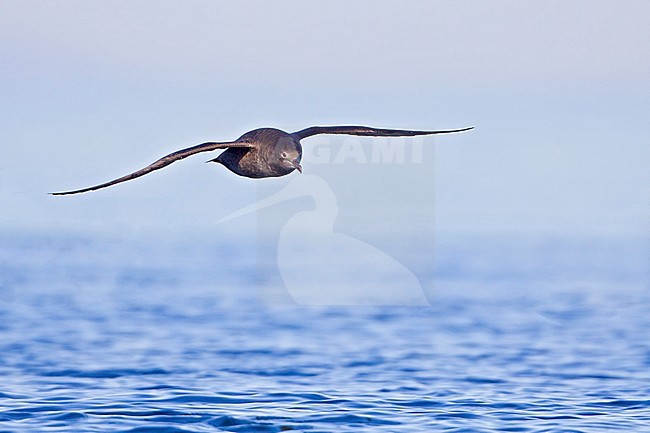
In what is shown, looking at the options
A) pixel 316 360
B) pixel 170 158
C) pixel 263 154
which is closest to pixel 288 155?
pixel 263 154

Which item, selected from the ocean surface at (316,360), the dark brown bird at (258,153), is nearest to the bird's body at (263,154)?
the dark brown bird at (258,153)

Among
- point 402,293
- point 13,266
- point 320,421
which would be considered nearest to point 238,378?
point 320,421

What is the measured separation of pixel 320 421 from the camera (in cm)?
1559

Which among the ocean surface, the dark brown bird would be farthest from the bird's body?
the ocean surface

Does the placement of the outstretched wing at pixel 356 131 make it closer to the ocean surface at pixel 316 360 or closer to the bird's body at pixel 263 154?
the bird's body at pixel 263 154

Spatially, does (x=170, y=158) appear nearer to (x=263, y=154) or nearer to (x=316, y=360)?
(x=263, y=154)

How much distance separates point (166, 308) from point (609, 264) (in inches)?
1533

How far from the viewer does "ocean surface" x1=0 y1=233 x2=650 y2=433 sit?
1595cm

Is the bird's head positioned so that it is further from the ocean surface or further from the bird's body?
the ocean surface

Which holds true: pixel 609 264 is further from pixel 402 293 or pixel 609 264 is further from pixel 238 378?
pixel 238 378

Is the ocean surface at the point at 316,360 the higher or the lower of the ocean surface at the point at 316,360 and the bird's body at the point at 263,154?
the lower

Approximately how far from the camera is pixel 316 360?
22.7 meters

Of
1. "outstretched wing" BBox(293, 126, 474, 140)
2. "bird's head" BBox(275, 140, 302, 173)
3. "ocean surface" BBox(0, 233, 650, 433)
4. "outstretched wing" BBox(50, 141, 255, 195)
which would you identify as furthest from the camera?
"ocean surface" BBox(0, 233, 650, 433)

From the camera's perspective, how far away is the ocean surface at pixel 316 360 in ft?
52.3
